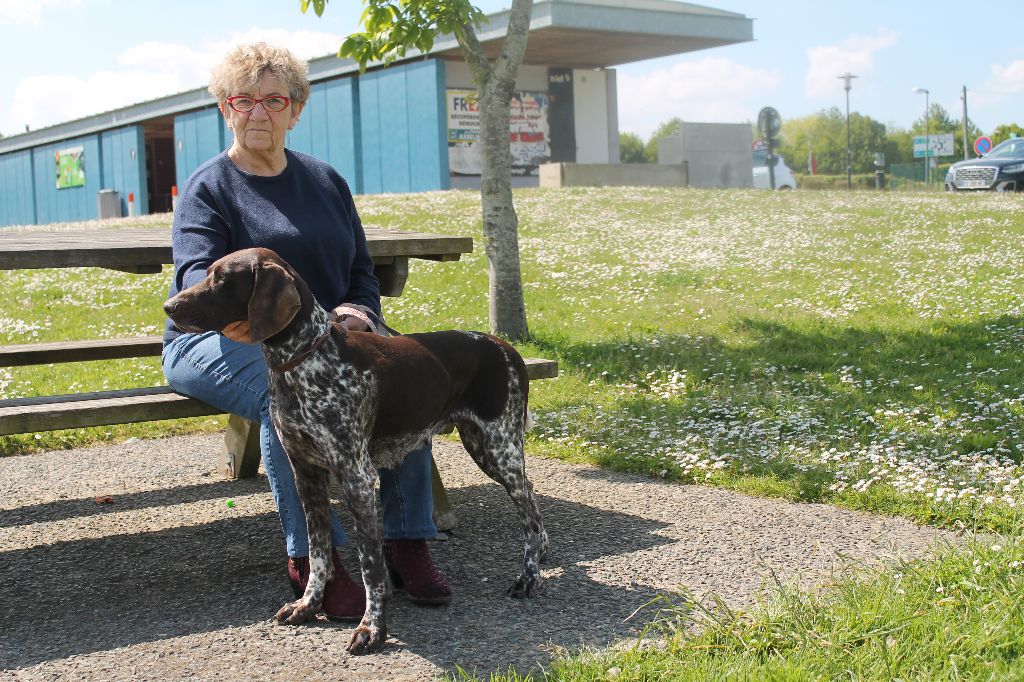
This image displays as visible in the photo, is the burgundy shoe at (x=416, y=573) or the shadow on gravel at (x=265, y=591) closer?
the shadow on gravel at (x=265, y=591)

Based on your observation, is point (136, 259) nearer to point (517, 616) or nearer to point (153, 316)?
point (517, 616)

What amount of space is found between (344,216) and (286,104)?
1.67 feet

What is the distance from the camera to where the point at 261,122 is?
4305 mm

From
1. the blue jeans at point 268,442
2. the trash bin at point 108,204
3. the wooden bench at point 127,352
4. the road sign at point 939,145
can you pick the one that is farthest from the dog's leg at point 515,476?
the road sign at point 939,145

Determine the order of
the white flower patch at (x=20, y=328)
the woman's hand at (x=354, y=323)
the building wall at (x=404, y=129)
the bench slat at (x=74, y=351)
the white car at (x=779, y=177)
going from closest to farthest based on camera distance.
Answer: the woman's hand at (x=354, y=323)
the bench slat at (x=74, y=351)
the white flower patch at (x=20, y=328)
the building wall at (x=404, y=129)
the white car at (x=779, y=177)

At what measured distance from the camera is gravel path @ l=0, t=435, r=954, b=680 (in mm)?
3447

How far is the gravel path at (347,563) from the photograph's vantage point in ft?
11.3

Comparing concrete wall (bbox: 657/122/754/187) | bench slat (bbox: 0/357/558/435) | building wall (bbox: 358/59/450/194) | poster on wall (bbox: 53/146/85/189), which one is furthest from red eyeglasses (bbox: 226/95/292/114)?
poster on wall (bbox: 53/146/85/189)

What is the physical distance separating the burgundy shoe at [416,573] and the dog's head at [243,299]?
3.51ft

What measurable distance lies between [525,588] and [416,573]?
405 millimetres

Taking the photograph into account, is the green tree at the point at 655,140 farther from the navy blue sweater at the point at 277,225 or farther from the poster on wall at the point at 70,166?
the navy blue sweater at the point at 277,225

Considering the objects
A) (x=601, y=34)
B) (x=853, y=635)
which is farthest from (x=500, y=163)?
(x=601, y=34)

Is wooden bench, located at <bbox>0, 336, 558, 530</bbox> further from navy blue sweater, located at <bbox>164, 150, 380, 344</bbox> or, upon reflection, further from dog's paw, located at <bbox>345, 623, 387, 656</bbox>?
dog's paw, located at <bbox>345, 623, 387, 656</bbox>

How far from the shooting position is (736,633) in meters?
3.29
